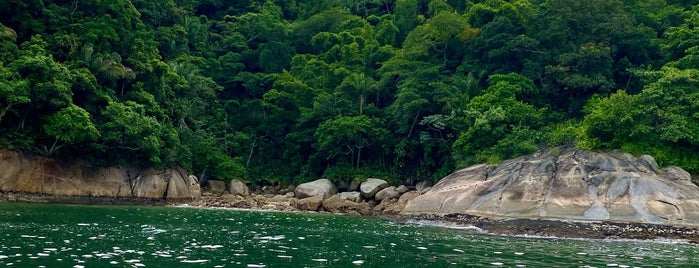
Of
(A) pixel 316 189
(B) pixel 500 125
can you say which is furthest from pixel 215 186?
(B) pixel 500 125

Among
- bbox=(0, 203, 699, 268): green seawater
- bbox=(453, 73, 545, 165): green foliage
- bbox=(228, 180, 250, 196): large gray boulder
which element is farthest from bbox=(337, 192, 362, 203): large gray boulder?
bbox=(0, 203, 699, 268): green seawater

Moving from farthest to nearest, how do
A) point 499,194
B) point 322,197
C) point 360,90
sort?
point 360,90
point 322,197
point 499,194

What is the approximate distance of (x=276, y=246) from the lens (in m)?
19.9

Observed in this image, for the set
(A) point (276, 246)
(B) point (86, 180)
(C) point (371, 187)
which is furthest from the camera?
(C) point (371, 187)

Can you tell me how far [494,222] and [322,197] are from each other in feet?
50.0

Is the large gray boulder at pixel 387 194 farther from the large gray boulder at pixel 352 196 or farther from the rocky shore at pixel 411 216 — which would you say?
the large gray boulder at pixel 352 196

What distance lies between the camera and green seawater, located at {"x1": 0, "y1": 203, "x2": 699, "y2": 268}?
16.1 meters

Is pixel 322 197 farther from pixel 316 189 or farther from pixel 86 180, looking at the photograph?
pixel 86 180

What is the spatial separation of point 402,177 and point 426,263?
3485 centimetres

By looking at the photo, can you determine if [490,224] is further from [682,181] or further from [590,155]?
[682,181]

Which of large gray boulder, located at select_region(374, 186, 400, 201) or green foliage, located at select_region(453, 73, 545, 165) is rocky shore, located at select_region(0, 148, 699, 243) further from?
green foliage, located at select_region(453, 73, 545, 165)

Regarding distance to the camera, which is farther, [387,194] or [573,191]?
[387,194]

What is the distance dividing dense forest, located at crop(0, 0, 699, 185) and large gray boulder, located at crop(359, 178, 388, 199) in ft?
7.75

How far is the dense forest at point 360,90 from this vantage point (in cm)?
3841
